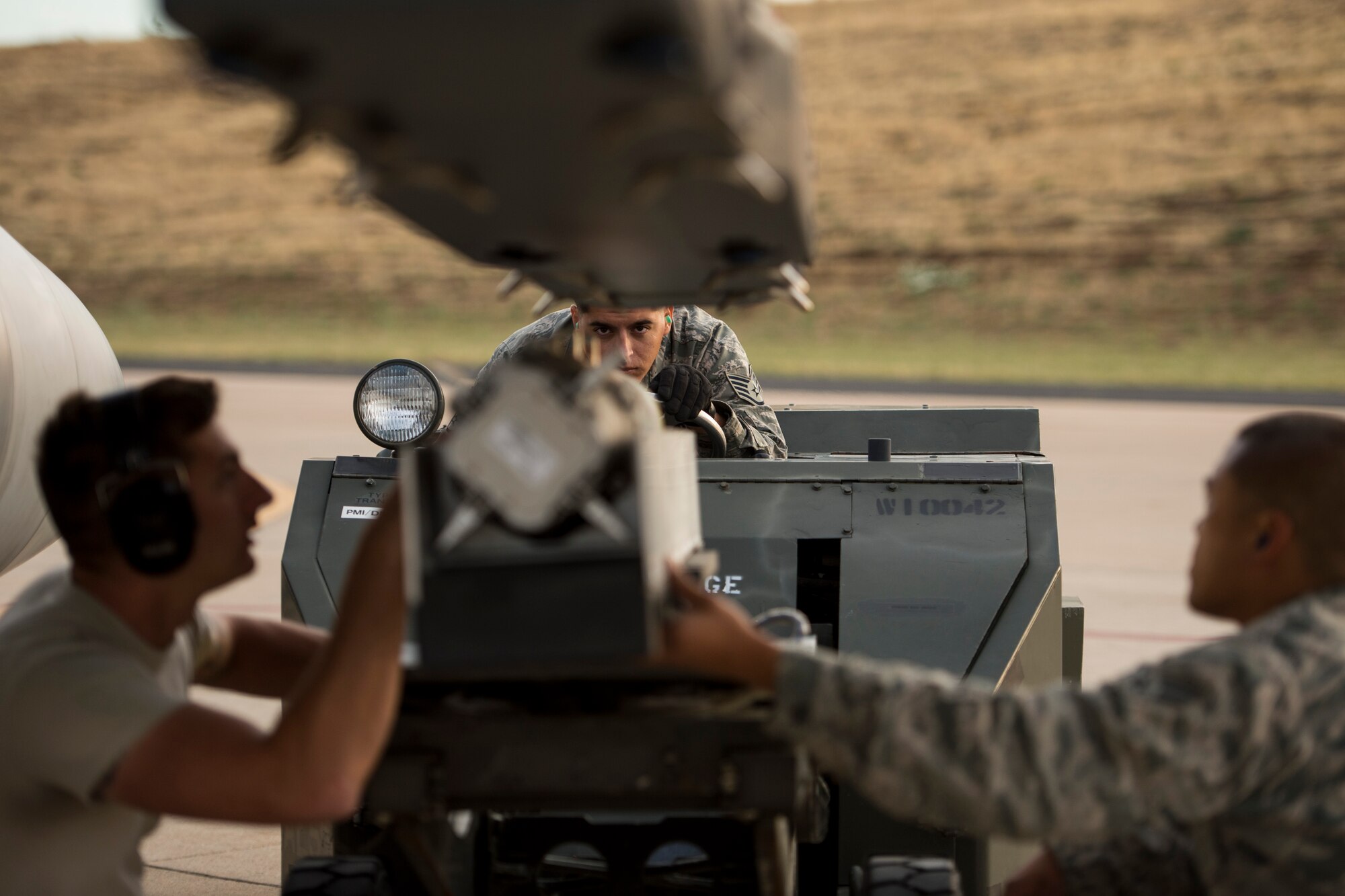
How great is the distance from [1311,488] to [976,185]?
3584 cm

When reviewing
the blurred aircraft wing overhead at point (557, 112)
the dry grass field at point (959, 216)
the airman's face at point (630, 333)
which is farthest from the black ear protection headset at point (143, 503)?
the dry grass field at point (959, 216)

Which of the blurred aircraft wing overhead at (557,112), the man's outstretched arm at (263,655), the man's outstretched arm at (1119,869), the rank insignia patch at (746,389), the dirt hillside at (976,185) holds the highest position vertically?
the dirt hillside at (976,185)

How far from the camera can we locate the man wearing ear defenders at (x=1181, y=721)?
196 cm

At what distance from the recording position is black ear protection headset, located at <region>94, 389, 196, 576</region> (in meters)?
2.12

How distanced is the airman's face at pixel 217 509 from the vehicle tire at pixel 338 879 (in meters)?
0.69

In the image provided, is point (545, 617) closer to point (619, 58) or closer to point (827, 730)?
point (827, 730)

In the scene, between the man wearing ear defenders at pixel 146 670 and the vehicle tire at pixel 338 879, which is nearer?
the man wearing ear defenders at pixel 146 670

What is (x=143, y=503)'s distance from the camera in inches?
84.0

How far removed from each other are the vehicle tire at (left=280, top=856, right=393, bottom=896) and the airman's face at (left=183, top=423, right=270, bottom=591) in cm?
69

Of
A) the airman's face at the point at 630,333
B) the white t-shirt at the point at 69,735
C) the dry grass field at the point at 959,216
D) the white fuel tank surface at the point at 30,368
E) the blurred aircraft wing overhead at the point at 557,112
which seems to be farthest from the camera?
the dry grass field at the point at 959,216

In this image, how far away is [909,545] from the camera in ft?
11.5

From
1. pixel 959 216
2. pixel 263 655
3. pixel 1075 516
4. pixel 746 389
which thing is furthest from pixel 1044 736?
pixel 959 216

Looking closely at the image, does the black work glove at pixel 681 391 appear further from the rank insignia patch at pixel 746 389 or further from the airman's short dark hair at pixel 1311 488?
the airman's short dark hair at pixel 1311 488

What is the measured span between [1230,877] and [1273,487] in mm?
526
